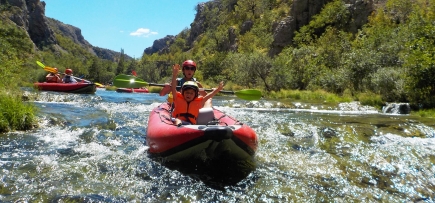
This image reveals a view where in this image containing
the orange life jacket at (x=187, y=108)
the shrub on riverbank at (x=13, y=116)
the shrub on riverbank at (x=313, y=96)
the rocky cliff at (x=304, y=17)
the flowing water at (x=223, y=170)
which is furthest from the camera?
the rocky cliff at (x=304, y=17)

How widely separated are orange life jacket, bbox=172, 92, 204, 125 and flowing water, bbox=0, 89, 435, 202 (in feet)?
2.82

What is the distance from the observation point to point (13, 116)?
603 centimetres

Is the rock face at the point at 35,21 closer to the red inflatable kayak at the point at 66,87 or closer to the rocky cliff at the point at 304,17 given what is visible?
the rocky cliff at the point at 304,17

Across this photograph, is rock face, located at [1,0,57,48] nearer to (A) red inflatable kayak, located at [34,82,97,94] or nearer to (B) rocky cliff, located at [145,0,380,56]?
(B) rocky cliff, located at [145,0,380,56]

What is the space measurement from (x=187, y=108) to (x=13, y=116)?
3.31m

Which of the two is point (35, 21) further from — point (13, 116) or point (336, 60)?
point (13, 116)

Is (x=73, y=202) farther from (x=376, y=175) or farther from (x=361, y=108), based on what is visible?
(x=361, y=108)

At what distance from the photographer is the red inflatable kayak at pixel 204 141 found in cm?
402

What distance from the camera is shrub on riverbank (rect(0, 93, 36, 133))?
19.2 ft

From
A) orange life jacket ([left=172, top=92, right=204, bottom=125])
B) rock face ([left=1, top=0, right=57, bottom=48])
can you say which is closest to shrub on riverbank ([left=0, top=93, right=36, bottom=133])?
orange life jacket ([left=172, top=92, right=204, bottom=125])

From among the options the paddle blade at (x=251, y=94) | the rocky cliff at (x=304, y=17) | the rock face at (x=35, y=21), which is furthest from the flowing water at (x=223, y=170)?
the rock face at (x=35, y=21)

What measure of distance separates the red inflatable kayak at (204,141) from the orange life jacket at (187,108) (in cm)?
48

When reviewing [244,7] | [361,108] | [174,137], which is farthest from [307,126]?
[244,7]

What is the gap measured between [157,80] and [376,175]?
54011mm
